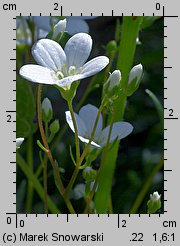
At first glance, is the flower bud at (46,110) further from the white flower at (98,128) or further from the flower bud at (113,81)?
the flower bud at (113,81)

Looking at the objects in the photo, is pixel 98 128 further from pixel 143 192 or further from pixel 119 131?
pixel 143 192

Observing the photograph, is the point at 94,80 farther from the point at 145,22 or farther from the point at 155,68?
the point at 155,68

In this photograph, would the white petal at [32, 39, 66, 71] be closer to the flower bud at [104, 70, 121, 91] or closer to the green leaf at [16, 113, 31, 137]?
the flower bud at [104, 70, 121, 91]

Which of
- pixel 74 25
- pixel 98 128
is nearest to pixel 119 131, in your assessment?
pixel 98 128

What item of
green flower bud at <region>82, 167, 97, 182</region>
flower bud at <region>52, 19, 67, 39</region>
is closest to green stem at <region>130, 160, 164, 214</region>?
green flower bud at <region>82, 167, 97, 182</region>

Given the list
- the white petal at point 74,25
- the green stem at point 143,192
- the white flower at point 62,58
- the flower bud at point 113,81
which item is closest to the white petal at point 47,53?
the white flower at point 62,58
